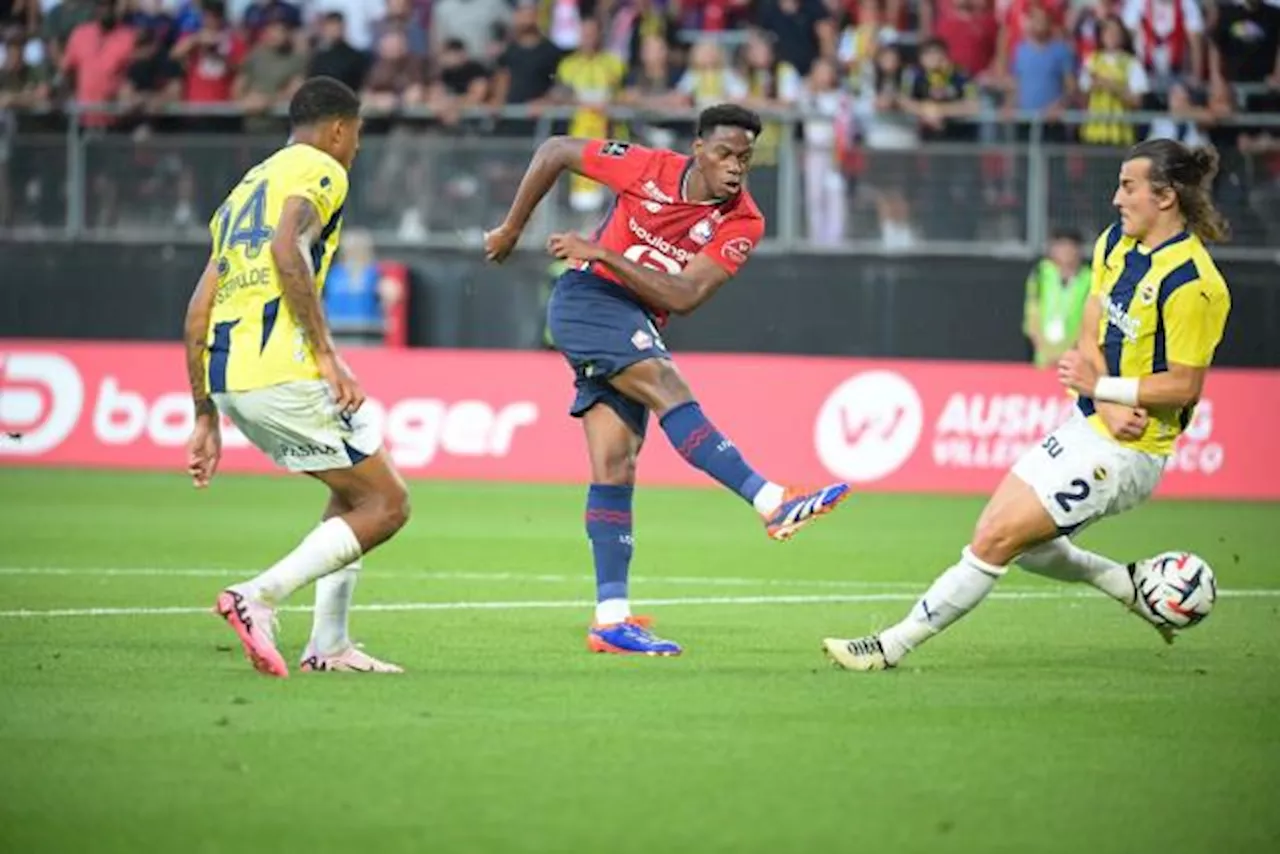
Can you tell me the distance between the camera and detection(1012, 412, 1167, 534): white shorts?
9.54 meters

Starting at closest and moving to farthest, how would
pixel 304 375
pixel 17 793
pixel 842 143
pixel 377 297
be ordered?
1. pixel 17 793
2. pixel 304 375
3. pixel 842 143
4. pixel 377 297

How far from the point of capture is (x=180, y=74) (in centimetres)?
2491

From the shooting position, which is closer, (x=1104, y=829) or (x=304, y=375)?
(x=1104, y=829)

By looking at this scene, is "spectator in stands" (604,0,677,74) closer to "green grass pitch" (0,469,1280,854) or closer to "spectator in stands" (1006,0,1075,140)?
"spectator in stands" (1006,0,1075,140)

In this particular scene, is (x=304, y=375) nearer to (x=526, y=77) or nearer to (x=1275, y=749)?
(x=1275, y=749)

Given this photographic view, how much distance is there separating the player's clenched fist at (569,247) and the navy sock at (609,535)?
1.14 meters

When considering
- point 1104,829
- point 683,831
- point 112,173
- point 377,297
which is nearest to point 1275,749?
point 1104,829

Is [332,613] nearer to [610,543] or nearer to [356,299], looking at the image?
[610,543]

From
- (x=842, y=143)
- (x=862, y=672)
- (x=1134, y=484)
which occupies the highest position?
(x=842, y=143)

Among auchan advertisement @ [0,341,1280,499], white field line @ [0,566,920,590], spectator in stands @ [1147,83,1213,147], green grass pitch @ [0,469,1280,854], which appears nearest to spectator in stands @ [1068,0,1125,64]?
spectator in stands @ [1147,83,1213,147]

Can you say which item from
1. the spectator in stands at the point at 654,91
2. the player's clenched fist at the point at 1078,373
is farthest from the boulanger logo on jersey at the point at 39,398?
the player's clenched fist at the point at 1078,373

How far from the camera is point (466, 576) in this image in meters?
13.8

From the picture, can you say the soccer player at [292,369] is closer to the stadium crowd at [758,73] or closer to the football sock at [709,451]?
the football sock at [709,451]

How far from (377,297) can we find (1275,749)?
1716cm
